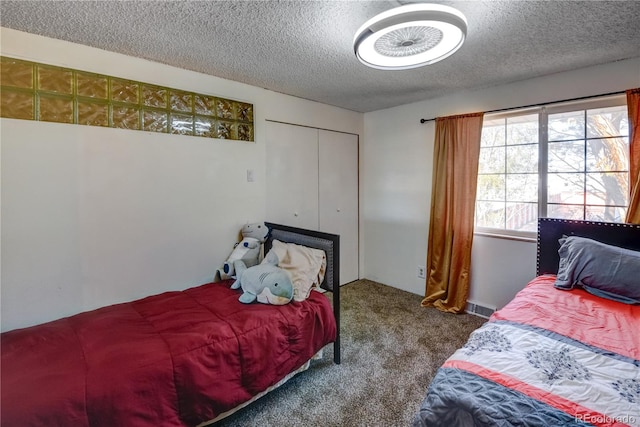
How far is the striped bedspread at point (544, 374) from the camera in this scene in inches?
37.4

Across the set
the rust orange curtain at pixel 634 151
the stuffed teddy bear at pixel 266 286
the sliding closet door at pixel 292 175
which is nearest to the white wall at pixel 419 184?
the rust orange curtain at pixel 634 151

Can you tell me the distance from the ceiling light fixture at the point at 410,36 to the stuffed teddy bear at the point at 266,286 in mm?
1441

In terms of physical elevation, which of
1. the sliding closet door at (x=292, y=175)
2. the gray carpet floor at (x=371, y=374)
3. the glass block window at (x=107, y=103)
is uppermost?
the glass block window at (x=107, y=103)

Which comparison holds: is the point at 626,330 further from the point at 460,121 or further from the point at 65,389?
the point at 65,389

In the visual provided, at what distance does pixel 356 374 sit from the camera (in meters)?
2.06

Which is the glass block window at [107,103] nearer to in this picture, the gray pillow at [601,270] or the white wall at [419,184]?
the white wall at [419,184]

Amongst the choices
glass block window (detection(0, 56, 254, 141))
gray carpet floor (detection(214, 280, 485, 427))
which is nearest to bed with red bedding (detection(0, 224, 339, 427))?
gray carpet floor (detection(214, 280, 485, 427))

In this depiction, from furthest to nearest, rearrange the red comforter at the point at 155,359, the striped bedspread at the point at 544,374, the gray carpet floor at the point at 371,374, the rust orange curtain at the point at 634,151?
the rust orange curtain at the point at 634,151
the gray carpet floor at the point at 371,374
the red comforter at the point at 155,359
the striped bedspread at the point at 544,374

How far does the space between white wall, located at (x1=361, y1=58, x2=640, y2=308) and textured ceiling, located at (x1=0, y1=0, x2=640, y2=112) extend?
16 cm

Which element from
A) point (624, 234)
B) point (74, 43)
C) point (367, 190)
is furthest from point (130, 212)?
point (624, 234)

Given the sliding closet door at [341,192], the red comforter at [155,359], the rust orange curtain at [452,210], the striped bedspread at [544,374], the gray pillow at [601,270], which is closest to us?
the striped bedspread at [544,374]

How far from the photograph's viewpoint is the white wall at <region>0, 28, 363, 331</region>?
5.84 feet

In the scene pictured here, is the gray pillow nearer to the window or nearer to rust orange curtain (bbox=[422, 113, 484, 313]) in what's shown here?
the window

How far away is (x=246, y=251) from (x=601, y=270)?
2.48 meters
